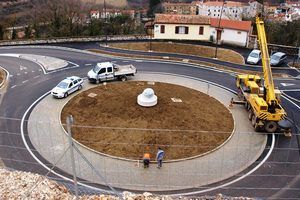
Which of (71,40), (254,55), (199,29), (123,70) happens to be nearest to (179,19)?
(199,29)

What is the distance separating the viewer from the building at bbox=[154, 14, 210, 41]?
4519 centimetres

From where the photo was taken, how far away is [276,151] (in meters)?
21.9

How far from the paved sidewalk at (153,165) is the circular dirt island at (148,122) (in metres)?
0.64

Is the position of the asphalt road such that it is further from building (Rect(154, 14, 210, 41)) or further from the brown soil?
building (Rect(154, 14, 210, 41))

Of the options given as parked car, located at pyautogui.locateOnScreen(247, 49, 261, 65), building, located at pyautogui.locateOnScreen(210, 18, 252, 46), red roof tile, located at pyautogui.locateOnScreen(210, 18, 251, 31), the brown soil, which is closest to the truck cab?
the brown soil

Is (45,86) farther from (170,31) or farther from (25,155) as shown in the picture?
(170,31)

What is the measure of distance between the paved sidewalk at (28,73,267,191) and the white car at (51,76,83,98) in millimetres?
3138

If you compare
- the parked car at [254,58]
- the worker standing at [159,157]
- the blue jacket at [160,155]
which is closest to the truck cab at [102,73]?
the worker standing at [159,157]

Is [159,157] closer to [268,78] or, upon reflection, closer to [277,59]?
[268,78]

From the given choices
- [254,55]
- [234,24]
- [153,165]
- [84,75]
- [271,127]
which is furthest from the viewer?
[234,24]

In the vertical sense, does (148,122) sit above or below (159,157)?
above

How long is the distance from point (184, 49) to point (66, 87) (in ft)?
62.5

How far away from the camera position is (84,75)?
34125 millimetres

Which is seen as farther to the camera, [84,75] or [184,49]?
[184,49]
